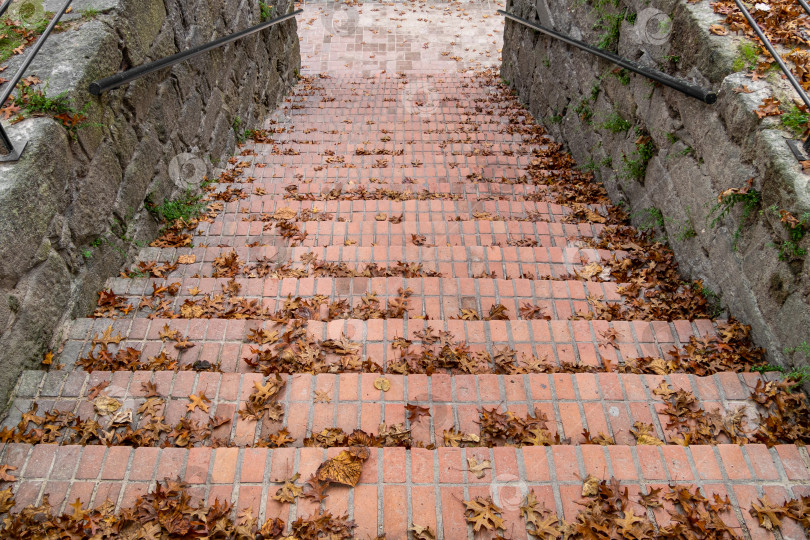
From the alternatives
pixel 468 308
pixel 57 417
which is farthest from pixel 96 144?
pixel 468 308

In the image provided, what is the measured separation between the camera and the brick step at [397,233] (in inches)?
165

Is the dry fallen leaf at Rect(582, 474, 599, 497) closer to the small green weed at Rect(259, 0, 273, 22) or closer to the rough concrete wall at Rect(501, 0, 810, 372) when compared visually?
the rough concrete wall at Rect(501, 0, 810, 372)

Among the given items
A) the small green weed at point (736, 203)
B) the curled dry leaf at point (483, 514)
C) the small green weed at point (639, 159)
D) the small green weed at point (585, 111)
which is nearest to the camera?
the curled dry leaf at point (483, 514)

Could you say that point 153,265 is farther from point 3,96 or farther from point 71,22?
point 71,22

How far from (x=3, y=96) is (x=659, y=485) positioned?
149 inches

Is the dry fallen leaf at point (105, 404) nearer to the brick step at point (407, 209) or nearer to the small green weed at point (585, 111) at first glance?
the brick step at point (407, 209)

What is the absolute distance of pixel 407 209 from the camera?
15.1ft

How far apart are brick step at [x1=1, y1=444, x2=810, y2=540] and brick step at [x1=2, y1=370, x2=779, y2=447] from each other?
19cm

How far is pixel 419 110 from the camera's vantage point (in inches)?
324

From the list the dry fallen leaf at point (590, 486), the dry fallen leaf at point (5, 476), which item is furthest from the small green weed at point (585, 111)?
the dry fallen leaf at point (5, 476)

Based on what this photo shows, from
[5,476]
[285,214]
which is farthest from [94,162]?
[5,476]

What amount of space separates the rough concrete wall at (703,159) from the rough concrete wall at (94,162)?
14.0ft

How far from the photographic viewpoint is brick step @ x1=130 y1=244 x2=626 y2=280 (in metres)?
3.78

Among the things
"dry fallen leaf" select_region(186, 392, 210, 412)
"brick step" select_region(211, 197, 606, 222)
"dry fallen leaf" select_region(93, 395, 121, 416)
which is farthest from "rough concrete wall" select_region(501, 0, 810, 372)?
"dry fallen leaf" select_region(93, 395, 121, 416)
